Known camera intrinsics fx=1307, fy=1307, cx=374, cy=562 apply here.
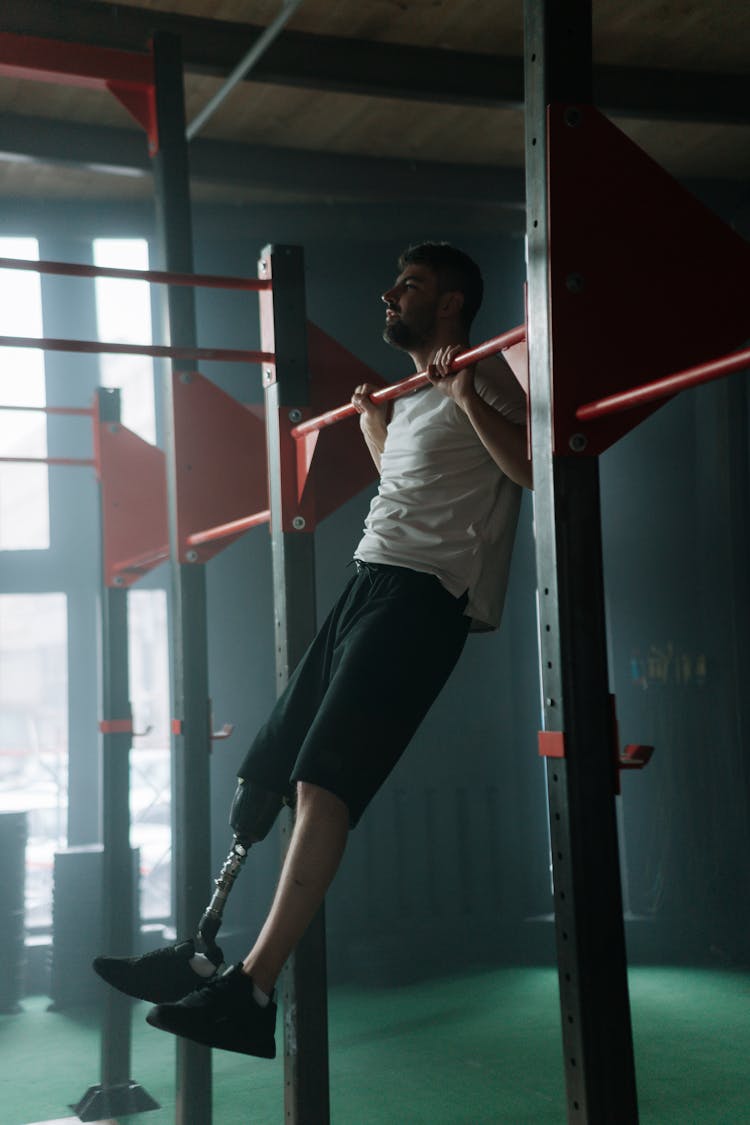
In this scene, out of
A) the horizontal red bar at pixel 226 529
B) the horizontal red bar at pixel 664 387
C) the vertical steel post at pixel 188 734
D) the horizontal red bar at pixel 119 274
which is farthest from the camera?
the vertical steel post at pixel 188 734

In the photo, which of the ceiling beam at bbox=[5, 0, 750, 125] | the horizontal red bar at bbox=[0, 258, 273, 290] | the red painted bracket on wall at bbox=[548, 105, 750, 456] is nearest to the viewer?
the red painted bracket on wall at bbox=[548, 105, 750, 456]

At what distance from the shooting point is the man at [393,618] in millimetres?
2684

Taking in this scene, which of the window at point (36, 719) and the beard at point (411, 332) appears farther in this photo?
the window at point (36, 719)

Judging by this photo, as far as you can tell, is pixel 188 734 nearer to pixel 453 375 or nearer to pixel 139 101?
pixel 453 375

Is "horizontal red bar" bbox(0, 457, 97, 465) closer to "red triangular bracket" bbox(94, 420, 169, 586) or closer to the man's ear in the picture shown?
"red triangular bracket" bbox(94, 420, 169, 586)

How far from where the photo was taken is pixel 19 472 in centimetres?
726

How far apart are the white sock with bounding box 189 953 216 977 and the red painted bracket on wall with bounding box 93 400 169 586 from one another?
2.73m

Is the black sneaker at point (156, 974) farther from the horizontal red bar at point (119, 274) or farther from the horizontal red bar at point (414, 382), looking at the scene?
the horizontal red bar at point (119, 274)

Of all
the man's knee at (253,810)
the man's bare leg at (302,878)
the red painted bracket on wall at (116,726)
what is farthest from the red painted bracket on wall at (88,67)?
the man's bare leg at (302,878)

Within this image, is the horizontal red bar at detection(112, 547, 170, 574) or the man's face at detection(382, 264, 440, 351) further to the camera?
the horizontal red bar at detection(112, 547, 170, 574)

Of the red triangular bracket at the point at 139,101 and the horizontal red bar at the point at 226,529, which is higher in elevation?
the red triangular bracket at the point at 139,101

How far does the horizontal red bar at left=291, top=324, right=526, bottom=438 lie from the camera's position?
2527 millimetres

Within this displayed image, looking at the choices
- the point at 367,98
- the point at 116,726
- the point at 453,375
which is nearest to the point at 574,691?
the point at 453,375

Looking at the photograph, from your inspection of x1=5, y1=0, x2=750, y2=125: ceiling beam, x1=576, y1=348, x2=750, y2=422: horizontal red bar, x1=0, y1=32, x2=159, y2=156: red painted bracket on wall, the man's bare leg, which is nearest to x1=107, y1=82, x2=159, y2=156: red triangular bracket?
x1=0, y1=32, x2=159, y2=156: red painted bracket on wall
